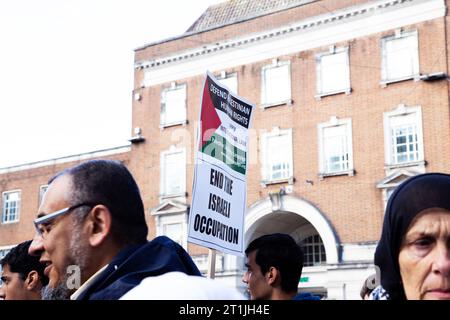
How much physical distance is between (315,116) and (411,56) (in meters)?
3.62

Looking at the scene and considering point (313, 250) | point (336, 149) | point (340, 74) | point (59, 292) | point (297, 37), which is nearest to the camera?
point (59, 292)

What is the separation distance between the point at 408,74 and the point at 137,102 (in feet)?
35.1

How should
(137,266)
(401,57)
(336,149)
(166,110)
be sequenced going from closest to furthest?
(137,266)
(401,57)
(336,149)
(166,110)

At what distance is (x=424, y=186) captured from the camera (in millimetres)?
2434

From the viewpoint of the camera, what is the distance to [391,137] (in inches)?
846

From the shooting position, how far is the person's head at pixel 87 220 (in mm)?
2586

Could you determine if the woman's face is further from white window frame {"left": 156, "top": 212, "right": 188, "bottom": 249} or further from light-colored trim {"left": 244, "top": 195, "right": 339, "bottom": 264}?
white window frame {"left": 156, "top": 212, "right": 188, "bottom": 249}

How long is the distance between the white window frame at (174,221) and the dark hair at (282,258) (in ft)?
61.7

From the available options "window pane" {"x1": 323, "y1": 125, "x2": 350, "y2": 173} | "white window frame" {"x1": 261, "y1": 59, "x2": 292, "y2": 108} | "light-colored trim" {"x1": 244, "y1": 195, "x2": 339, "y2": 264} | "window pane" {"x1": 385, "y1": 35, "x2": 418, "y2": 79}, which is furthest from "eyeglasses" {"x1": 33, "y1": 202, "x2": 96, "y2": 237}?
"white window frame" {"x1": 261, "y1": 59, "x2": 292, "y2": 108}

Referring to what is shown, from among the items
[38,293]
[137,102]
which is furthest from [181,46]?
[38,293]

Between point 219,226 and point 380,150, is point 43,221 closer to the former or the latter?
point 219,226

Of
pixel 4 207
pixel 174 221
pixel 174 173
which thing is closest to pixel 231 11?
pixel 174 173

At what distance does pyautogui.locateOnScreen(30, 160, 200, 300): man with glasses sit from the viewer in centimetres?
257

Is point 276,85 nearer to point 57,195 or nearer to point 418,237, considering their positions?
point 57,195
